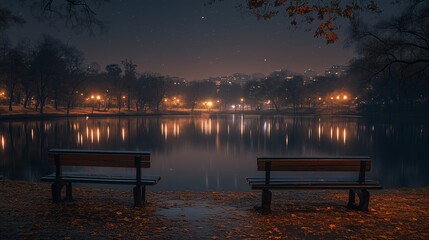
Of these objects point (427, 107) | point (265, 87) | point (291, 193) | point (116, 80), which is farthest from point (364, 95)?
point (291, 193)

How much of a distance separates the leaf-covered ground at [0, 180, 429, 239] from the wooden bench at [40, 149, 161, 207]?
21.4 inches

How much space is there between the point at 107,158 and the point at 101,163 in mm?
196

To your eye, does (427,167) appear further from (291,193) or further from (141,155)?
(141,155)

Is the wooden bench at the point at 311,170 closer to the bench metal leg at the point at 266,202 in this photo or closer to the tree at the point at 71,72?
the bench metal leg at the point at 266,202

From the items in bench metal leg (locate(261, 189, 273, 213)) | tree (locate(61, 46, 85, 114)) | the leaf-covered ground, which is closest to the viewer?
the leaf-covered ground

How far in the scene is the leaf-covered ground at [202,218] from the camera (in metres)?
6.67

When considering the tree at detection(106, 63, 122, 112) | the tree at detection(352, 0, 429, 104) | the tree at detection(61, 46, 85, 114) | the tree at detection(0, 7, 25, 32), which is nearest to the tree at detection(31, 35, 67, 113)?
the tree at detection(61, 46, 85, 114)

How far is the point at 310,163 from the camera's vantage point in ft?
26.7

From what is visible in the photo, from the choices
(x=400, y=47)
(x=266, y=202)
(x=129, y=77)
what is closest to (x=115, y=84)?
(x=129, y=77)

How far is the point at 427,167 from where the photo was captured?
19109 millimetres

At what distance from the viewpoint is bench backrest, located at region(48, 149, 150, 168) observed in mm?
8250

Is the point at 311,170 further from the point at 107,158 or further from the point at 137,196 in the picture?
the point at 107,158

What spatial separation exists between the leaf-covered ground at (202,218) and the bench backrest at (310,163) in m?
1.07

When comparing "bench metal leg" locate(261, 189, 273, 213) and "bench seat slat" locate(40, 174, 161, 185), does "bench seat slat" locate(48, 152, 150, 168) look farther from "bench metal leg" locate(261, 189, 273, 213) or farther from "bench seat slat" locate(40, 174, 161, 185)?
"bench metal leg" locate(261, 189, 273, 213)
